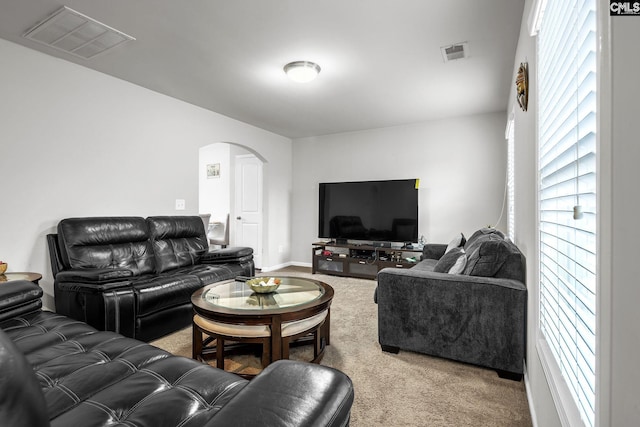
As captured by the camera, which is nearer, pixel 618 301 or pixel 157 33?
pixel 618 301

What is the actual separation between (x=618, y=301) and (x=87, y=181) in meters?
3.86

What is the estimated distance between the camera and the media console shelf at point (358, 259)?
15.8ft

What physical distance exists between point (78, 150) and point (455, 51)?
360 centimetres

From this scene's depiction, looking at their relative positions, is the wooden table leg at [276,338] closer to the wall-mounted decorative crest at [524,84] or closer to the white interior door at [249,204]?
the wall-mounted decorative crest at [524,84]

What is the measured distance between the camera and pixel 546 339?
1.35 metres

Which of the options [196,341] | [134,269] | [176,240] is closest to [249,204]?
[176,240]

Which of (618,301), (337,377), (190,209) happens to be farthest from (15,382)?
(190,209)

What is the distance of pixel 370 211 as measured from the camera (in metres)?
5.14

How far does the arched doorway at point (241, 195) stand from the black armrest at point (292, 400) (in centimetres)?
485

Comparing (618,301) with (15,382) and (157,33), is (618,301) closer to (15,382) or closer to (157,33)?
(15,382)

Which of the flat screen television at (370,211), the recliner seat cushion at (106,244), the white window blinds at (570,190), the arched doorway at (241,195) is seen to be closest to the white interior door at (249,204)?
Result: the arched doorway at (241,195)

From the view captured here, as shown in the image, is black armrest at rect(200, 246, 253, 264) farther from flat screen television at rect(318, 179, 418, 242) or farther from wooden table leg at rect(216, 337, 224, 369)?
flat screen television at rect(318, 179, 418, 242)

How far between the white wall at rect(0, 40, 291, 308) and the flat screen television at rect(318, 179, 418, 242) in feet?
7.24

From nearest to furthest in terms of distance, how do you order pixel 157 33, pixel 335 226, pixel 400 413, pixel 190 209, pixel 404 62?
pixel 400 413
pixel 157 33
pixel 404 62
pixel 190 209
pixel 335 226
